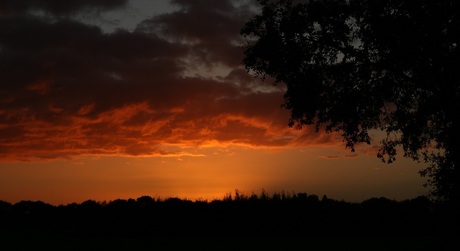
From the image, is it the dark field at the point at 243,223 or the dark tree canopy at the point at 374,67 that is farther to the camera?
the dark field at the point at 243,223

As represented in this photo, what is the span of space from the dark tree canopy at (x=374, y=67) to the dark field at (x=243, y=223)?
7290 mm

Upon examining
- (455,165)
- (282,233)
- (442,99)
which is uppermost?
(442,99)

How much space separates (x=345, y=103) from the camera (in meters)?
24.2

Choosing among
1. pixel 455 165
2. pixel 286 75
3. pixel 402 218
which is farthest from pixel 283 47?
pixel 402 218

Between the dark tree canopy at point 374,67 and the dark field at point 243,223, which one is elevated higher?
the dark tree canopy at point 374,67

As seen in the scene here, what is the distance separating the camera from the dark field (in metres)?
30.8

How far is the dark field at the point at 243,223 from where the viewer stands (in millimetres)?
30766

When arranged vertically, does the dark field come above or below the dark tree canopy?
below

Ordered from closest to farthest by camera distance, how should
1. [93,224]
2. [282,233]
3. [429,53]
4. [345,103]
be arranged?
[429,53] < [345,103] < [282,233] < [93,224]

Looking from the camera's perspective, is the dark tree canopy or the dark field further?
the dark field

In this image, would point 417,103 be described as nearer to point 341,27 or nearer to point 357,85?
point 357,85

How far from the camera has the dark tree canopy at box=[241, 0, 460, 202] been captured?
22594mm

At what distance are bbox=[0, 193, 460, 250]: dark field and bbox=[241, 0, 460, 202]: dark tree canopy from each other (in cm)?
729

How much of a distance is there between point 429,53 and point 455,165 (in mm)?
5293
